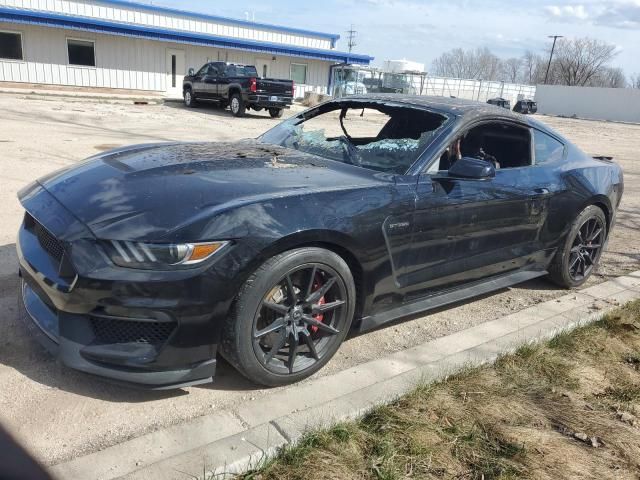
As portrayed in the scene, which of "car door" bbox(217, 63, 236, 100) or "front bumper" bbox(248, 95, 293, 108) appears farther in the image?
"car door" bbox(217, 63, 236, 100)

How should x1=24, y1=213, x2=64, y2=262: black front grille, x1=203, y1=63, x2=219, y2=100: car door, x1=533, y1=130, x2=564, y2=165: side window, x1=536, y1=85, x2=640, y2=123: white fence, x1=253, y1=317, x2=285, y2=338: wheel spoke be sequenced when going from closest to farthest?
x1=24, y1=213, x2=64, y2=262: black front grille → x1=253, y1=317, x2=285, y2=338: wheel spoke → x1=533, y1=130, x2=564, y2=165: side window → x1=203, y1=63, x2=219, y2=100: car door → x1=536, y1=85, x2=640, y2=123: white fence

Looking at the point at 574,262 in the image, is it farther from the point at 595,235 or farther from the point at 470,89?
the point at 470,89

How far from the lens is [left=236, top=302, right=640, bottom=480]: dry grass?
241 cm

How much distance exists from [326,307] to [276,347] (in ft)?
1.17

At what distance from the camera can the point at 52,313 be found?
274 cm

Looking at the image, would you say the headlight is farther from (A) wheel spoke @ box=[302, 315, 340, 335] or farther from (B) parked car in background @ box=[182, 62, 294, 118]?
(B) parked car in background @ box=[182, 62, 294, 118]

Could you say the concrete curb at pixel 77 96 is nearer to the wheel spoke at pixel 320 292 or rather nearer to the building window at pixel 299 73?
the building window at pixel 299 73

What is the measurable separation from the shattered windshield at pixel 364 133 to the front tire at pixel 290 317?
37.2 inches

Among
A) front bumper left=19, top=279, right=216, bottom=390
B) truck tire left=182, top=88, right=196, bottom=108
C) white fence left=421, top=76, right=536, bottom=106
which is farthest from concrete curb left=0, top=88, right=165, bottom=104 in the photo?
white fence left=421, top=76, right=536, bottom=106

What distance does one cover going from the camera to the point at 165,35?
86.1ft

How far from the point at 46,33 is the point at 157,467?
1055 inches

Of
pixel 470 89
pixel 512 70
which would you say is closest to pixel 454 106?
pixel 470 89

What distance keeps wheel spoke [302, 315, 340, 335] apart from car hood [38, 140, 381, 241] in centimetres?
69

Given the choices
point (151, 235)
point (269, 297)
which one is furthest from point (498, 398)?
point (151, 235)
